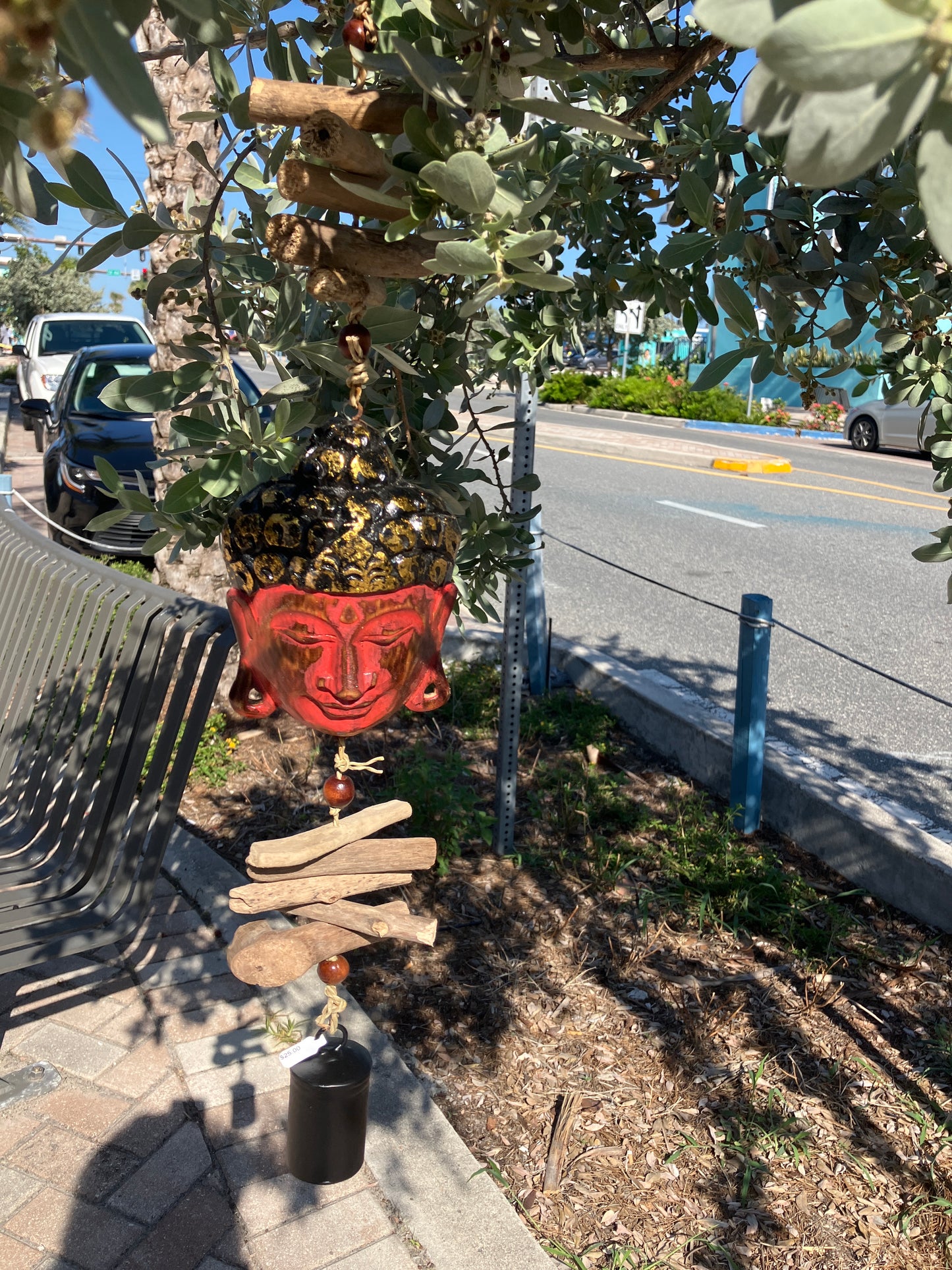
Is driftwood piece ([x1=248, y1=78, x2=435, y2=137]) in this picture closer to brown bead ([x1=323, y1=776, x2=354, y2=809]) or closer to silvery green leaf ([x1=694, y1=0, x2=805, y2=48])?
silvery green leaf ([x1=694, y1=0, x2=805, y2=48])

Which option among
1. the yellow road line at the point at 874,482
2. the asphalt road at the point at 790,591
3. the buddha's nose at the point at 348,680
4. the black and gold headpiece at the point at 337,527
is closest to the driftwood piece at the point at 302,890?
the buddha's nose at the point at 348,680

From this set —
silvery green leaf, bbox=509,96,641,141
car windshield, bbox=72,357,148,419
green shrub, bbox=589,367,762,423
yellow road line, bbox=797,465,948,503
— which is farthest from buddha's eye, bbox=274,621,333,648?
green shrub, bbox=589,367,762,423

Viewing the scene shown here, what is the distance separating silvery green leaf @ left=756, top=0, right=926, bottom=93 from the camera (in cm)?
49

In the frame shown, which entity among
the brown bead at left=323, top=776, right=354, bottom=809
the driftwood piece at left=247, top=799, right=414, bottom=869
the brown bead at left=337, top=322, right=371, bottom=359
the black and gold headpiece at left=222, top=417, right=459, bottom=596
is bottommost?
the driftwood piece at left=247, top=799, right=414, bottom=869

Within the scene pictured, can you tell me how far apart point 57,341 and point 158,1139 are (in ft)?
50.8

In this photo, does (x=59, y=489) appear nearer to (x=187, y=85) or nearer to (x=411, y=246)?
(x=187, y=85)

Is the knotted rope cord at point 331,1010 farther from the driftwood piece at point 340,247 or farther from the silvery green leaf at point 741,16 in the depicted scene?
the silvery green leaf at point 741,16

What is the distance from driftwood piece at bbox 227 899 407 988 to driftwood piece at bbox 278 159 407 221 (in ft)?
3.53

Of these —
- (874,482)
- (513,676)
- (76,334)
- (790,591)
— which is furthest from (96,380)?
(874,482)

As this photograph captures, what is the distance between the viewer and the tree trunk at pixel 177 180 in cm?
430

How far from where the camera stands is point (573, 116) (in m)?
0.96

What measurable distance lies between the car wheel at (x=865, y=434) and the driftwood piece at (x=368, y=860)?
19.9 metres

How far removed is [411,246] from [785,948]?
2.74 meters

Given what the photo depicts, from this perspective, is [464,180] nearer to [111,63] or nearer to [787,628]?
[111,63]
